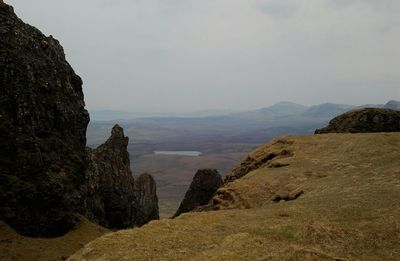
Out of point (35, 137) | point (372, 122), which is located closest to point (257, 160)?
point (372, 122)

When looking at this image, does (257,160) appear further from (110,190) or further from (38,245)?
(38,245)

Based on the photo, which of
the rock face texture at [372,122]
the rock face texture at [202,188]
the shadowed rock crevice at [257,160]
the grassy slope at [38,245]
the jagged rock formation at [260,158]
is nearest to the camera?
the grassy slope at [38,245]

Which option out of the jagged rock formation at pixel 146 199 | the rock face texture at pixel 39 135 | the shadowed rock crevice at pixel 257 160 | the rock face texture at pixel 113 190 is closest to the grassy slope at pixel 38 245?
the rock face texture at pixel 39 135

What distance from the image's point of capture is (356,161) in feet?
200

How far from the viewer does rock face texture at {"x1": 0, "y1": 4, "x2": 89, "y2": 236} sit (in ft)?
201

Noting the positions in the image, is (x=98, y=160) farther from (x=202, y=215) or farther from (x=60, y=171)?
(x=202, y=215)

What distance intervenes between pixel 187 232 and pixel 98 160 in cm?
6159

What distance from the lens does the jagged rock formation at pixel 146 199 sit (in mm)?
107512

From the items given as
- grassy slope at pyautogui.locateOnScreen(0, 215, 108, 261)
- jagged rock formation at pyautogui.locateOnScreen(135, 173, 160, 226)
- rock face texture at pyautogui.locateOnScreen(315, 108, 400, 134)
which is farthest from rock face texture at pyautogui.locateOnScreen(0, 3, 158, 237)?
rock face texture at pyautogui.locateOnScreen(315, 108, 400, 134)

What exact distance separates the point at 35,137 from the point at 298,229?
44.3 meters

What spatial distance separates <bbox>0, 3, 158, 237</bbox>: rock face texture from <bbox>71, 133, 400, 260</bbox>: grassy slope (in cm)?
2661

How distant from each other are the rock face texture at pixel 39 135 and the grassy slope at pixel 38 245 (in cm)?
Answer: 343

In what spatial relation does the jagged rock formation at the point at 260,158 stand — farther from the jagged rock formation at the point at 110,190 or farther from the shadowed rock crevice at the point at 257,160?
the jagged rock formation at the point at 110,190

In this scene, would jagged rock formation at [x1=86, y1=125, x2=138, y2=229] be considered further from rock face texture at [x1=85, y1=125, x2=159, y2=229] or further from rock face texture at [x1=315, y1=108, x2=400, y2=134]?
rock face texture at [x1=315, y1=108, x2=400, y2=134]
